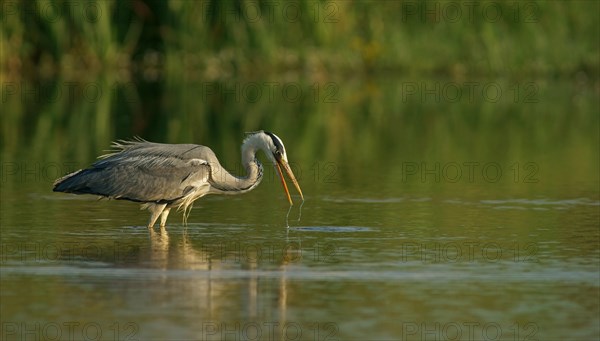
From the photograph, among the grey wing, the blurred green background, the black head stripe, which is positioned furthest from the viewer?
the blurred green background

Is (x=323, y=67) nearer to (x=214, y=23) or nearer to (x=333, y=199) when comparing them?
(x=214, y=23)

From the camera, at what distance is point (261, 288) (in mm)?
10281

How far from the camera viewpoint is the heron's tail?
13.1 metres

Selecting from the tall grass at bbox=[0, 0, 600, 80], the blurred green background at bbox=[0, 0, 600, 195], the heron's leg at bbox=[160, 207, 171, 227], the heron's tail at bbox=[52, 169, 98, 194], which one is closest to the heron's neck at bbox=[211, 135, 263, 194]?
the heron's leg at bbox=[160, 207, 171, 227]

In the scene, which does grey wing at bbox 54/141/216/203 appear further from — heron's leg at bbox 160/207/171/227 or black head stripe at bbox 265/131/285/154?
black head stripe at bbox 265/131/285/154

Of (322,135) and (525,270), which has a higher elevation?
(322,135)

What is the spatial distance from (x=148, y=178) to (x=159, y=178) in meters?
0.10

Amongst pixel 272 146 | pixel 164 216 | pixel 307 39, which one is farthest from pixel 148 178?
pixel 307 39

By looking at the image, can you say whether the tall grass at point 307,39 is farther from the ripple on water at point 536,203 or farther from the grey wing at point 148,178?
the grey wing at point 148,178

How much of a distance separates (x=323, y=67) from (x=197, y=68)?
3518 mm

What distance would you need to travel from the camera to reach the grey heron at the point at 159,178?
42.8 ft

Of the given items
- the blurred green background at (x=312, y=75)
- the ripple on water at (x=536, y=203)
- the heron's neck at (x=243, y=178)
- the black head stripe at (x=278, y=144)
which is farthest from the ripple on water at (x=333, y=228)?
the blurred green background at (x=312, y=75)

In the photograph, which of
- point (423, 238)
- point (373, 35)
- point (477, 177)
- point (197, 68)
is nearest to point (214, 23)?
point (197, 68)

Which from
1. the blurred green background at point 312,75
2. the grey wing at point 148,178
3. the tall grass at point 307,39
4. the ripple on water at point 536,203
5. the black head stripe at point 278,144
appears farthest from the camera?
the tall grass at point 307,39
